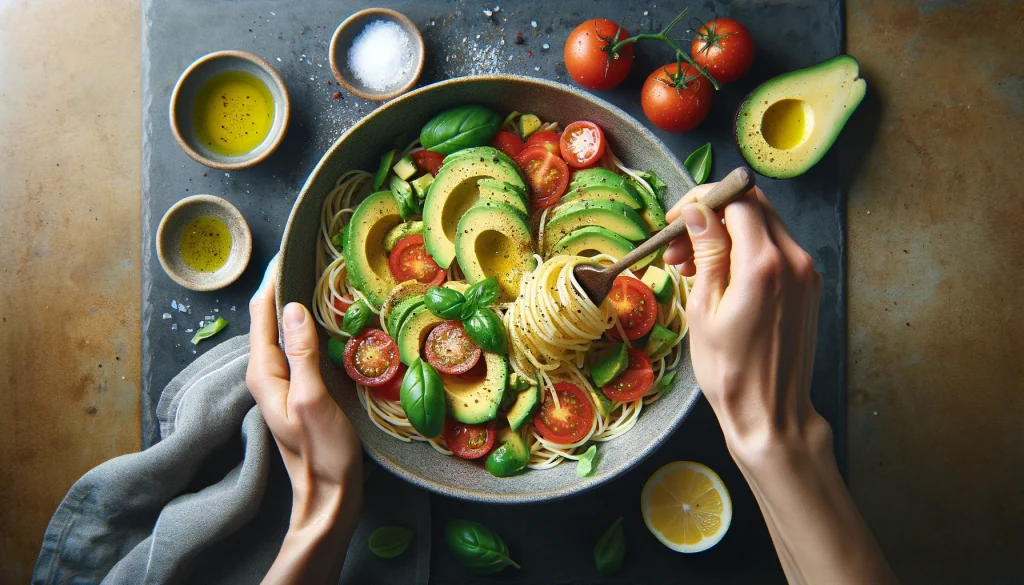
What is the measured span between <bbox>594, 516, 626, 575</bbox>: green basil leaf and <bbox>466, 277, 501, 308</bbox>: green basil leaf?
1.19 metres

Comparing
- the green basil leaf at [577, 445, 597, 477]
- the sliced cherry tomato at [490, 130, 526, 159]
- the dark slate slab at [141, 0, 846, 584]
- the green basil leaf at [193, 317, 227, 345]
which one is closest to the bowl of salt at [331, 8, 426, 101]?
the dark slate slab at [141, 0, 846, 584]

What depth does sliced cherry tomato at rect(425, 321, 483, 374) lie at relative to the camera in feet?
9.24

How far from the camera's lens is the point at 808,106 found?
124 inches

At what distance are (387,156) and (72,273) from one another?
5.54 ft

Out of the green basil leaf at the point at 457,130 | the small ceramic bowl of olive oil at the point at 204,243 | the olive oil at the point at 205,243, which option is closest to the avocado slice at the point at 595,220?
the green basil leaf at the point at 457,130

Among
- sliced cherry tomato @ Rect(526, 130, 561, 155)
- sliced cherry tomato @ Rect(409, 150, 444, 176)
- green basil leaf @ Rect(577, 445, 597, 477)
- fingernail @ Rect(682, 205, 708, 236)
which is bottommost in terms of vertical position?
green basil leaf @ Rect(577, 445, 597, 477)

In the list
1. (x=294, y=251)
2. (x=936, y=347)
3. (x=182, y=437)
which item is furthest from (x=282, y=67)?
(x=936, y=347)

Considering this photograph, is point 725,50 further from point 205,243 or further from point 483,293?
point 205,243

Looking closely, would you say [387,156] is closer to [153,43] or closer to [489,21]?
[489,21]

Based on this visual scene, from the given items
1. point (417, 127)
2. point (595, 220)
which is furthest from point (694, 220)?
point (417, 127)

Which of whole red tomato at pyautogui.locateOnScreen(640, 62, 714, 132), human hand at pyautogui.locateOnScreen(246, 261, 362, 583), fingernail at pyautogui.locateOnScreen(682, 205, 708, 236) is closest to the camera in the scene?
fingernail at pyautogui.locateOnScreen(682, 205, 708, 236)

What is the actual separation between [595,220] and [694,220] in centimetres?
61

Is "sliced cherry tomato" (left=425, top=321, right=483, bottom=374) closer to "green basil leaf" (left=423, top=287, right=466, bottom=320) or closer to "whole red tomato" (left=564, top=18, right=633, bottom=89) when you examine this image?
"green basil leaf" (left=423, top=287, right=466, bottom=320)

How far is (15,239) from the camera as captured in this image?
135 inches
